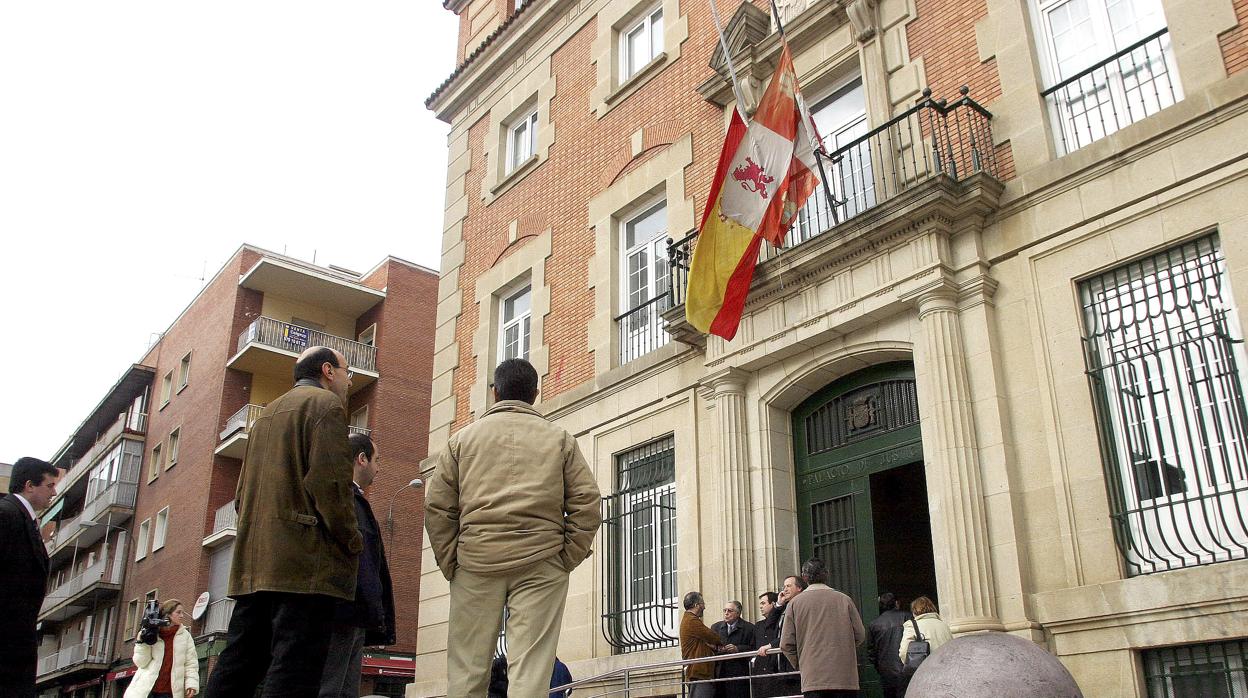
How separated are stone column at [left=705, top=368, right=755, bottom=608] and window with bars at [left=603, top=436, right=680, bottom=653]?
107 centimetres

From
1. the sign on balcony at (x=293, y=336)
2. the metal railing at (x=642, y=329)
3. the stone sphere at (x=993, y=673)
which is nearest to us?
the stone sphere at (x=993, y=673)

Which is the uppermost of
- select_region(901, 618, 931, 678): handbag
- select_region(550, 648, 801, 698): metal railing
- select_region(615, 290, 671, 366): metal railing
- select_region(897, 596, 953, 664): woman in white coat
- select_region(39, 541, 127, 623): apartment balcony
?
select_region(615, 290, 671, 366): metal railing

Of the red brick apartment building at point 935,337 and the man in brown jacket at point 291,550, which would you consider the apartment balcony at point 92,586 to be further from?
the man in brown jacket at point 291,550

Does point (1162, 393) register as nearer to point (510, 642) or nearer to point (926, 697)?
point (926, 697)

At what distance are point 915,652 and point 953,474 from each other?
5.99 ft

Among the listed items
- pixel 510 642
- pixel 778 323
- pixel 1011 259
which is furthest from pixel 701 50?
pixel 510 642

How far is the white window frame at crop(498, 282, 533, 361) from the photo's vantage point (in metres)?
17.1

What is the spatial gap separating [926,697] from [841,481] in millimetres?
5893

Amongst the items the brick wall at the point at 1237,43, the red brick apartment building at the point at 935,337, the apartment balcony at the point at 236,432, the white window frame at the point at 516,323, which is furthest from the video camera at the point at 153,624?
the apartment balcony at the point at 236,432

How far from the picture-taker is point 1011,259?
999 centimetres

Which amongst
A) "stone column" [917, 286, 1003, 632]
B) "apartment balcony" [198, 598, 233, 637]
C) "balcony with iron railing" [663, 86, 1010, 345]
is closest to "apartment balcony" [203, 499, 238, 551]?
"apartment balcony" [198, 598, 233, 637]

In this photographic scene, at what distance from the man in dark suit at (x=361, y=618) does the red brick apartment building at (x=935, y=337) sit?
5.49 metres

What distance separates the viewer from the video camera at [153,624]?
8.88 m

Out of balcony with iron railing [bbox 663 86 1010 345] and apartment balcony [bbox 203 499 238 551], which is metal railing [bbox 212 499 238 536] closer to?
apartment balcony [bbox 203 499 238 551]
